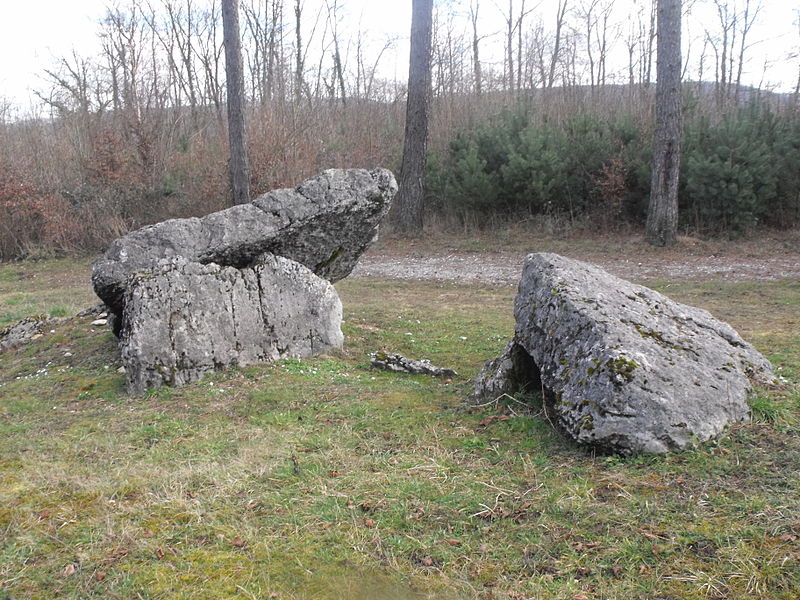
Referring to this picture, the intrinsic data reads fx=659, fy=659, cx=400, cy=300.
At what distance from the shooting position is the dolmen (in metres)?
6.15

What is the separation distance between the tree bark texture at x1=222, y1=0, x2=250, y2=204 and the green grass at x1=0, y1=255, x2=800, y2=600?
36.0 ft

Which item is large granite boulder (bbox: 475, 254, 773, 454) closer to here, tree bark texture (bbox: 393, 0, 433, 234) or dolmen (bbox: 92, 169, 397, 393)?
dolmen (bbox: 92, 169, 397, 393)

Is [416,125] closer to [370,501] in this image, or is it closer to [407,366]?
[407,366]

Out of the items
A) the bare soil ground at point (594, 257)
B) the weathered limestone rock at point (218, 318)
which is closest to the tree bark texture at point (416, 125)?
the bare soil ground at point (594, 257)

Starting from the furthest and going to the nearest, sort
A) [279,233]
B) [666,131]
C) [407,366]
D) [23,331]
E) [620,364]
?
[666,131] < [23,331] < [279,233] < [407,366] < [620,364]

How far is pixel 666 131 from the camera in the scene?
1521 centimetres

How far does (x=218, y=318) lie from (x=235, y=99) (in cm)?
1033

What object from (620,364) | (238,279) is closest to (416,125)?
(238,279)

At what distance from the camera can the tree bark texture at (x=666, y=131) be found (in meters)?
14.7

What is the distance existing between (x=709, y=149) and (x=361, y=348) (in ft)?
43.0

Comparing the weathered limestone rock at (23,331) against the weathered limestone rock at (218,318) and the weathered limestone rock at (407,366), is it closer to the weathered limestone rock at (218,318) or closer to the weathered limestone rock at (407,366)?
the weathered limestone rock at (218,318)

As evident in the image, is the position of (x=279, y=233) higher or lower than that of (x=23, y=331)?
higher

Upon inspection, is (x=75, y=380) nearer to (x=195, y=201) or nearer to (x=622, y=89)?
(x=195, y=201)

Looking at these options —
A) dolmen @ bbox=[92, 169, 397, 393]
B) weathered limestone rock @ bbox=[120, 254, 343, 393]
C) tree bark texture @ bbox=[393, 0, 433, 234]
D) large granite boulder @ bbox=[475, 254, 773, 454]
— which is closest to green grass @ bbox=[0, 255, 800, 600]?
large granite boulder @ bbox=[475, 254, 773, 454]
